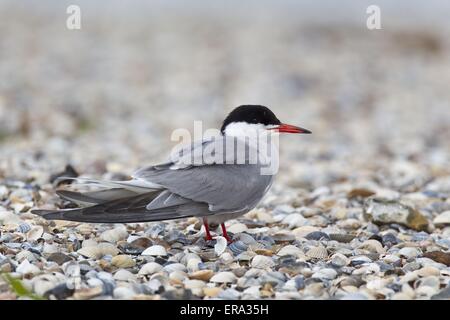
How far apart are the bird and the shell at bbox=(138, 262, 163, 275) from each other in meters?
0.24

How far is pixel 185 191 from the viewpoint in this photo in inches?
165

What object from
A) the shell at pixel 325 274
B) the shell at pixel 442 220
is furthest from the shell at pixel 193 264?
the shell at pixel 442 220

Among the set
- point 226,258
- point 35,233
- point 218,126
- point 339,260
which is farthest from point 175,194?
point 218,126

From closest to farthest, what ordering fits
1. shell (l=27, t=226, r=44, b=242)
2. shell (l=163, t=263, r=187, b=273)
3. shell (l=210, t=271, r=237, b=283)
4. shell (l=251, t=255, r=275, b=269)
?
shell (l=210, t=271, r=237, b=283)
shell (l=163, t=263, r=187, b=273)
shell (l=251, t=255, r=275, b=269)
shell (l=27, t=226, r=44, b=242)

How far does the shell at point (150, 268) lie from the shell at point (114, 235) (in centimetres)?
51

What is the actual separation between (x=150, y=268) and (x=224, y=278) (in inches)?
15.3

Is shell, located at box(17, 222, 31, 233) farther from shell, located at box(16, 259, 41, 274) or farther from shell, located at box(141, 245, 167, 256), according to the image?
shell, located at box(141, 245, 167, 256)

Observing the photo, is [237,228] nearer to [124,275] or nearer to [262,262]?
[262,262]

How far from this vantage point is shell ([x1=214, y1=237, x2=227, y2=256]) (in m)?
4.20

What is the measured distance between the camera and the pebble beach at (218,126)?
3.83m

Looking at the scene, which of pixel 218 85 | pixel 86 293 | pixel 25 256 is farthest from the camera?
pixel 218 85

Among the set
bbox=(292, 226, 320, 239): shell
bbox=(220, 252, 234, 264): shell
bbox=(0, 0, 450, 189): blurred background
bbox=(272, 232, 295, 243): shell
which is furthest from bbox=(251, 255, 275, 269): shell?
bbox=(0, 0, 450, 189): blurred background

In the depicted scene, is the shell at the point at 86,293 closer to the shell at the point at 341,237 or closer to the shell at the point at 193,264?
the shell at the point at 193,264
